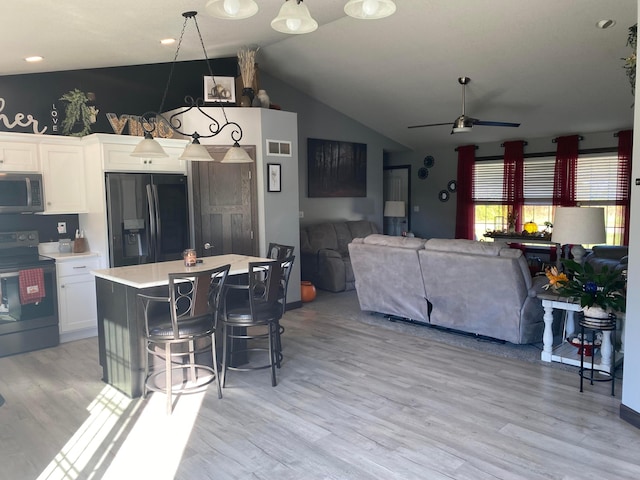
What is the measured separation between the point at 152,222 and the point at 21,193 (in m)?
1.28

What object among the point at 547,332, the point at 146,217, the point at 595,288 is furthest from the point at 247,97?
the point at 595,288

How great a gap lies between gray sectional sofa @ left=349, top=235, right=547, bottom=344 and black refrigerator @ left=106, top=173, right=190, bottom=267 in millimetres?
2105

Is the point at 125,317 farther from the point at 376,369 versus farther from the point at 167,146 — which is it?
the point at 167,146

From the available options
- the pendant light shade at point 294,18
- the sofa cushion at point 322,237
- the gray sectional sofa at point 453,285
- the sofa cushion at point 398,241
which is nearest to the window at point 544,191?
the sofa cushion at point 322,237

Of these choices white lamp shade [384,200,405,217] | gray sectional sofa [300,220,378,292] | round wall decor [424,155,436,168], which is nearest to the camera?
gray sectional sofa [300,220,378,292]

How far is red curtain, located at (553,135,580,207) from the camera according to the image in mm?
8188

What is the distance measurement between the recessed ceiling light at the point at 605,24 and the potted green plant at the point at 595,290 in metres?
2.80

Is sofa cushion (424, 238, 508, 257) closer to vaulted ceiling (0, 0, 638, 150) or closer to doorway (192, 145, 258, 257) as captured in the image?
doorway (192, 145, 258, 257)

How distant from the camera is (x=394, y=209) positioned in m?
9.91

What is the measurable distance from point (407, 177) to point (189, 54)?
19.5 feet

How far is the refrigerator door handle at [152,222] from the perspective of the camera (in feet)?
17.9

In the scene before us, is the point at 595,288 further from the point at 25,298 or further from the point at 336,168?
the point at 336,168

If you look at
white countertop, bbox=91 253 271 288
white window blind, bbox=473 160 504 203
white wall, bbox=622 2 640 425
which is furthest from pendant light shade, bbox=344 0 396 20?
white window blind, bbox=473 160 504 203

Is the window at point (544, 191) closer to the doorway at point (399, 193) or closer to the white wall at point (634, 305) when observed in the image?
the doorway at point (399, 193)
